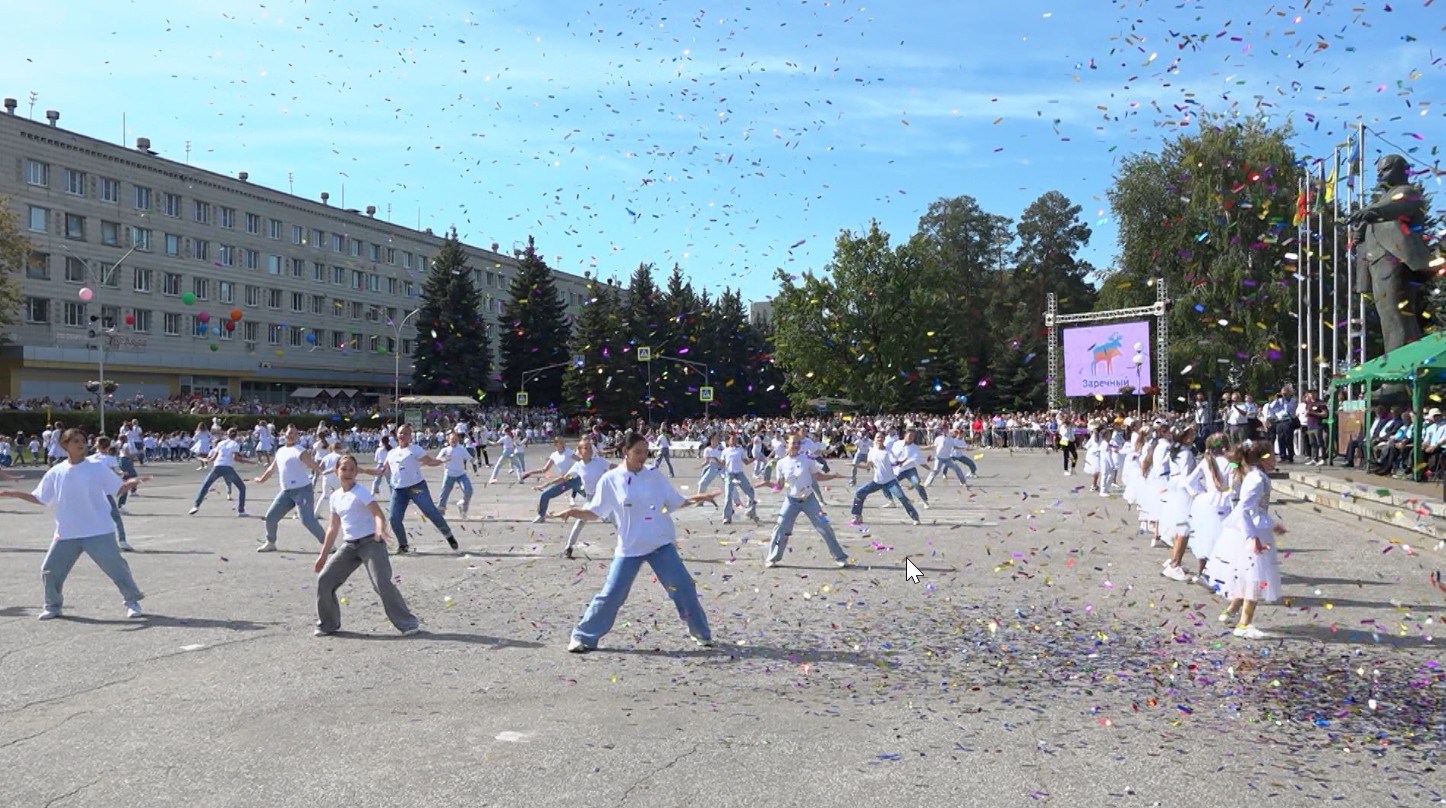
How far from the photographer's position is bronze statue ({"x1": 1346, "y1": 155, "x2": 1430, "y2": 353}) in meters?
20.6

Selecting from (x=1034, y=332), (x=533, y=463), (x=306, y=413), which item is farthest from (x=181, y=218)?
(x=1034, y=332)

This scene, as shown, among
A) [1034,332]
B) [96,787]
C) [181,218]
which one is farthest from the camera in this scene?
[1034,332]

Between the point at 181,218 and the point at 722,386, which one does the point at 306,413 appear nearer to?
the point at 181,218

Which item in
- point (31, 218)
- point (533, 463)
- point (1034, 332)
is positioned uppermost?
point (31, 218)

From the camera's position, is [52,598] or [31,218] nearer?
[52,598]

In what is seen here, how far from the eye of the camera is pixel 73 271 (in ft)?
196

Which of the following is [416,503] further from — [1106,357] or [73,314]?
[73,314]

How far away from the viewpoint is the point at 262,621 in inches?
351

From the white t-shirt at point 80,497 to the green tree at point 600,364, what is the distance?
57.9 metres

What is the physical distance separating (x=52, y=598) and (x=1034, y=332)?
2660 inches

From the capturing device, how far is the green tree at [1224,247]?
44125 mm

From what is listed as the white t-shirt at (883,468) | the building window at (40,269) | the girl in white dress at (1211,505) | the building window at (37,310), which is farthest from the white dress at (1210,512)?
the building window at (37,310)

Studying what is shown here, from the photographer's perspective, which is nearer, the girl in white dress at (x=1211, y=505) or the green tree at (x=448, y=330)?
the girl in white dress at (x=1211, y=505)

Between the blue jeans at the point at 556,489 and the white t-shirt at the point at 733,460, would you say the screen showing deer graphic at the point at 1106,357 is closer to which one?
the white t-shirt at the point at 733,460
